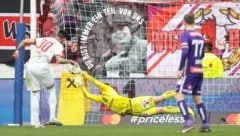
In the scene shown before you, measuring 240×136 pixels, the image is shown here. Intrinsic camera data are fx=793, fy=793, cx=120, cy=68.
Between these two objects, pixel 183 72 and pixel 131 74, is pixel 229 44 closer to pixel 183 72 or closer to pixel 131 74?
pixel 131 74

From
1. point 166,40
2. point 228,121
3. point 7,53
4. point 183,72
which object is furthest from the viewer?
point 7,53

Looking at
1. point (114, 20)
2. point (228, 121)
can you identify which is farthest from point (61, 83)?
point (228, 121)

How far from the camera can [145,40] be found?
749 inches

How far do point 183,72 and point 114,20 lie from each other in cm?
735

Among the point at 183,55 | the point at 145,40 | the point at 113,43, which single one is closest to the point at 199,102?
the point at 183,55

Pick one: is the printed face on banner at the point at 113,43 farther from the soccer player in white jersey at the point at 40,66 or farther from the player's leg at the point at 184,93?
the player's leg at the point at 184,93

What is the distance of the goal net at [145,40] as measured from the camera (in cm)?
1880

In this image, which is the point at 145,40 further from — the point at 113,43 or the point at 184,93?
the point at 184,93

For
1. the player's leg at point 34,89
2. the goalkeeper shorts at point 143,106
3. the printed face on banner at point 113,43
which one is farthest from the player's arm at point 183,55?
the printed face on banner at point 113,43

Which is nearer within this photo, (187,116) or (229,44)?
(187,116)

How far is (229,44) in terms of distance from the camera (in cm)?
1894

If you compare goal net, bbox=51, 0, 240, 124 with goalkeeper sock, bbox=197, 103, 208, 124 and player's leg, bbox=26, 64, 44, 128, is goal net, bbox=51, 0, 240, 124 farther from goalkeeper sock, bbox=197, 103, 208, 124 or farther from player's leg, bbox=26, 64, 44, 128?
goalkeeper sock, bbox=197, 103, 208, 124

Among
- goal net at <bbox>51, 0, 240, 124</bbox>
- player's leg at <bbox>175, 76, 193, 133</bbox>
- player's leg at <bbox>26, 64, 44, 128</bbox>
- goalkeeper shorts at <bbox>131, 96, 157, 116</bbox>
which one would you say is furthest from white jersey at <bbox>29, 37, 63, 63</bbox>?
goal net at <bbox>51, 0, 240, 124</bbox>

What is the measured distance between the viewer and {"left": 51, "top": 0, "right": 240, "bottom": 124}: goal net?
1880 cm
